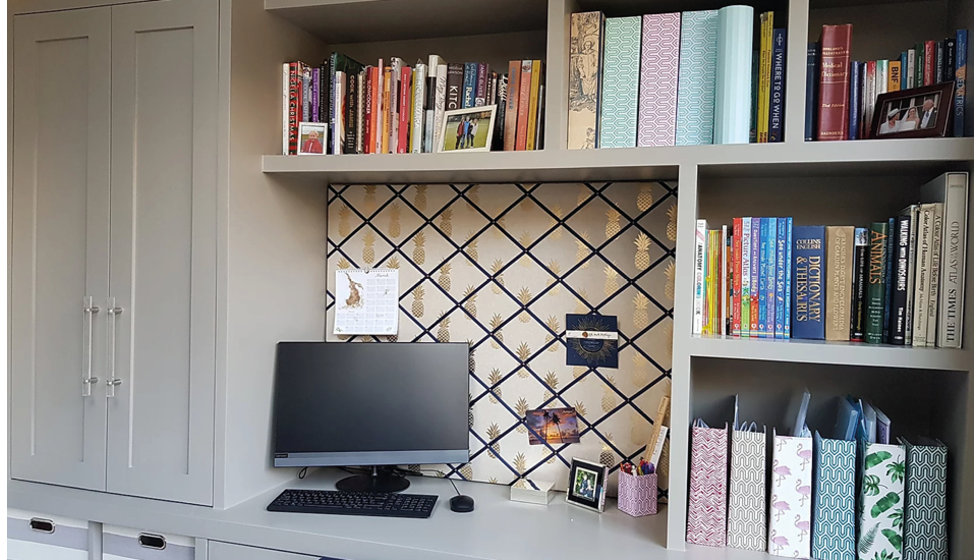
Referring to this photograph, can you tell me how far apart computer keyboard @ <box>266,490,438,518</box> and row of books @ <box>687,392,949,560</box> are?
0.70 meters

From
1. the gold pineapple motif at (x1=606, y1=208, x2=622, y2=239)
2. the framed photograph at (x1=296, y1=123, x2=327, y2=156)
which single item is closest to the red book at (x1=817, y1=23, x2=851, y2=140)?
the gold pineapple motif at (x1=606, y1=208, x2=622, y2=239)

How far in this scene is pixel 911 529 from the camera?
1.72 meters

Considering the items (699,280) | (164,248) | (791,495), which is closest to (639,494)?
(791,495)

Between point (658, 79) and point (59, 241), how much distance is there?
5.47 ft

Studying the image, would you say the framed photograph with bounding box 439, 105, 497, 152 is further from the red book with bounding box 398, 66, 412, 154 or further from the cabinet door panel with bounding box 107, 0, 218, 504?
the cabinet door panel with bounding box 107, 0, 218, 504

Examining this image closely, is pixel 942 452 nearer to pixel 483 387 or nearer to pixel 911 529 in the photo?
pixel 911 529

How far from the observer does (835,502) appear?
5.80 feet

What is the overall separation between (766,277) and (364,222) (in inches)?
48.7

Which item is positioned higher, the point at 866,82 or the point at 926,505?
A: the point at 866,82

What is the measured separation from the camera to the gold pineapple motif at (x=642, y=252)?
222 cm

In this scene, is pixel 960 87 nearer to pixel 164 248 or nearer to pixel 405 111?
pixel 405 111

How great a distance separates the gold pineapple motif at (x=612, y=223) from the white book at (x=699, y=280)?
Result: 1.32ft

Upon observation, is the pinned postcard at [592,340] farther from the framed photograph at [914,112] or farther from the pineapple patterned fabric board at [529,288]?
the framed photograph at [914,112]

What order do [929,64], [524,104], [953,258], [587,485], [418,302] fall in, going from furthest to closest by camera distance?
[418,302]
[587,485]
[524,104]
[929,64]
[953,258]
